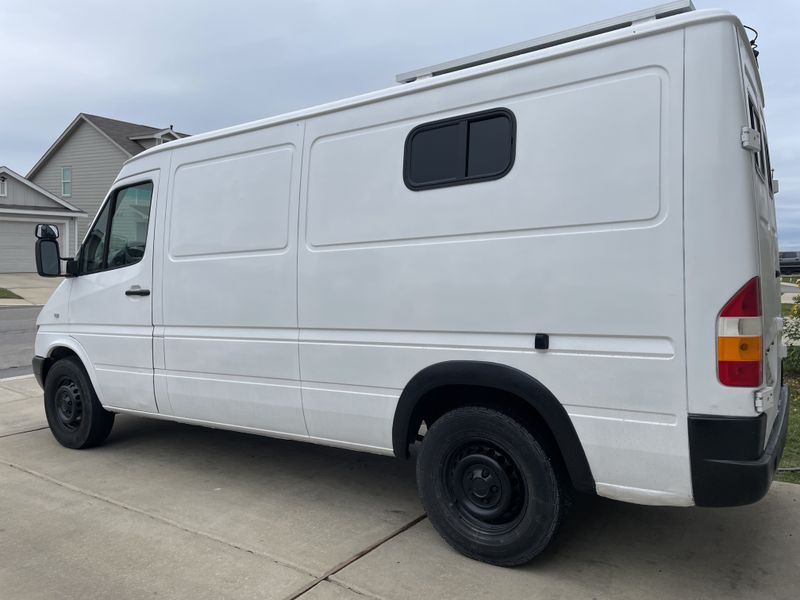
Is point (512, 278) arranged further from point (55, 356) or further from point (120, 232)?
point (55, 356)

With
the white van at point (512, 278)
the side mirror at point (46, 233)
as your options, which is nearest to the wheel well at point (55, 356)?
the side mirror at point (46, 233)

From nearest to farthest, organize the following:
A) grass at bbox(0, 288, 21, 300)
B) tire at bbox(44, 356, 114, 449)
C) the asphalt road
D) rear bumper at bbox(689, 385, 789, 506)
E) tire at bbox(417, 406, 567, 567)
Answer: rear bumper at bbox(689, 385, 789, 506) < tire at bbox(417, 406, 567, 567) < tire at bbox(44, 356, 114, 449) < the asphalt road < grass at bbox(0, 288, 21, 300)

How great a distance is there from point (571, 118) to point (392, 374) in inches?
64.5

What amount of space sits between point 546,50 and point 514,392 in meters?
1.68

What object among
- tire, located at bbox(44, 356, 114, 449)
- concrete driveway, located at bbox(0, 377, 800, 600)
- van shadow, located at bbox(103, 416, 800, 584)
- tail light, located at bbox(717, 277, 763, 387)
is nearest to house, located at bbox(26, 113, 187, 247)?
tire, located at bbox(44, 356, 114, 449)

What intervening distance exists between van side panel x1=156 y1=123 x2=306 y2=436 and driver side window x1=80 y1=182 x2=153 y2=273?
0.36m

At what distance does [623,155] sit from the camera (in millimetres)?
3062

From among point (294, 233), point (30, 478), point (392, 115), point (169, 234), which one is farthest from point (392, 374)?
point (30, 478)

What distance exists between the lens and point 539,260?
10.7 feet

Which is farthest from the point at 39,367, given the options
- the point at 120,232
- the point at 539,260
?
the point at 539,260

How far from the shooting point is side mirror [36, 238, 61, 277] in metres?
5.39

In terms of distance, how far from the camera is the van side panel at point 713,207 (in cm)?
284

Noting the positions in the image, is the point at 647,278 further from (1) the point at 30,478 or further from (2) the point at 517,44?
(1) the point at 30,478

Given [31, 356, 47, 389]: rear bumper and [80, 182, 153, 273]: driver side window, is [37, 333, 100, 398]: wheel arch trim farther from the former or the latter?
[80, 182, 153, 273]: driver side window
